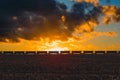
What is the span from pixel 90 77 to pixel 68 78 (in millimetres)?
1580

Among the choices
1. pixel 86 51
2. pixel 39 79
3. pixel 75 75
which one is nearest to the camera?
Answer: pixel 39 79

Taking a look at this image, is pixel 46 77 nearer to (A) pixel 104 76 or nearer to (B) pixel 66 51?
(A) pixel 104 76

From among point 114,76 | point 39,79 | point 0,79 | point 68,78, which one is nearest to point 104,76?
point 114,76

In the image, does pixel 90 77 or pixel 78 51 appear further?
pixel 78 51

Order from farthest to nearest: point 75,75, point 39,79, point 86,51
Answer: point 86,51
point 75,75
point 39,79

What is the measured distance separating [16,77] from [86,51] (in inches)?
2459

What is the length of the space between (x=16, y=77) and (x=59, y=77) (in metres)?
2.85

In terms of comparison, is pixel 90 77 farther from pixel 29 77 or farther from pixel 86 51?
pixel 86 51

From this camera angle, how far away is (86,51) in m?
88.8

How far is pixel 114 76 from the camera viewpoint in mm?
26719

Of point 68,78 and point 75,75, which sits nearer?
point 68,78

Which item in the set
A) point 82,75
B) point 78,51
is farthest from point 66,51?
point 82,75

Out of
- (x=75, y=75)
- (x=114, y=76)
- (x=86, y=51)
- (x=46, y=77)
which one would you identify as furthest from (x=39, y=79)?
(x=86, y=51)

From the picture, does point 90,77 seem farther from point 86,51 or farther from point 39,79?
point 86,51
